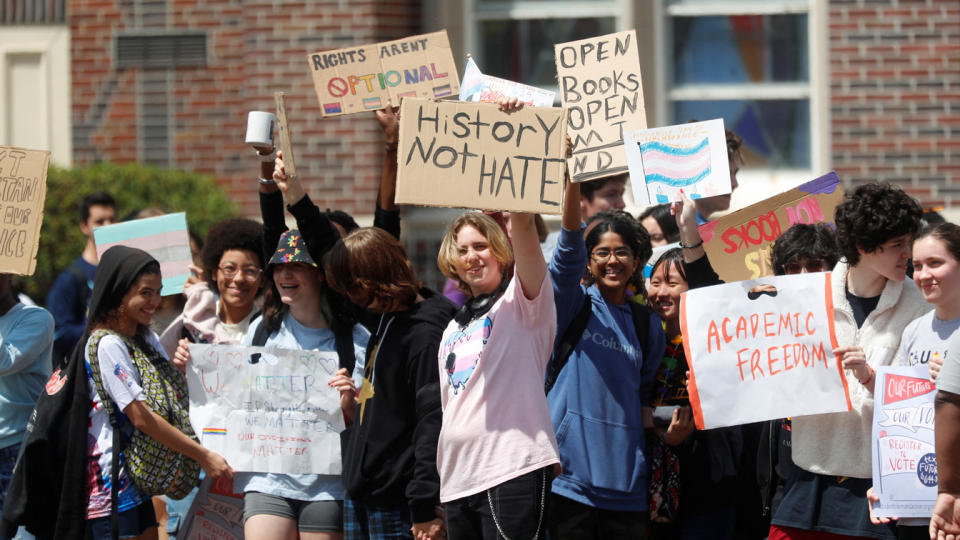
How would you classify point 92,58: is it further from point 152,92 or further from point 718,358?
point 718,358

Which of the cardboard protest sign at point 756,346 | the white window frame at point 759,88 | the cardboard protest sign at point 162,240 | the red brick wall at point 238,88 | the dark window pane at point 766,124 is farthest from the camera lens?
the dark window pane at point 766,124

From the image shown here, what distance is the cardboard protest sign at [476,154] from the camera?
3.82 metres

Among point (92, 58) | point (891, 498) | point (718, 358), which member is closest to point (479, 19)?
point (92, 58)

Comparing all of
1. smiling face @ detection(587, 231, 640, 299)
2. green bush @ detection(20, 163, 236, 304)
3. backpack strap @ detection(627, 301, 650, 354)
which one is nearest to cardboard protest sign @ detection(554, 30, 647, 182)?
smiling face @ detection(587, 231, 640, 299)

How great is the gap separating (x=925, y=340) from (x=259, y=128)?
2.70 metres

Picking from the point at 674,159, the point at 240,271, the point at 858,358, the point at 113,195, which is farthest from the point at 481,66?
the point at 858,358

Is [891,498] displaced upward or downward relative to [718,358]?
downward

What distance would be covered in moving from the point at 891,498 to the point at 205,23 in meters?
7.09

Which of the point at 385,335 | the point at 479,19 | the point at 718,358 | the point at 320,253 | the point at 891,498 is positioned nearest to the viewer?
the point at 891,498

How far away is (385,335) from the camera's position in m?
4.41

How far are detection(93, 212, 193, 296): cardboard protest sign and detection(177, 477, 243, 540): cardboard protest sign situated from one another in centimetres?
106

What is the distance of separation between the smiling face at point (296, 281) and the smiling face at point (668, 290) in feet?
4.60

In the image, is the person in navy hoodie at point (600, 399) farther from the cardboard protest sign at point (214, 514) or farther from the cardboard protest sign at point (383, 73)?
the cardboard protest sign at point (214, 514)

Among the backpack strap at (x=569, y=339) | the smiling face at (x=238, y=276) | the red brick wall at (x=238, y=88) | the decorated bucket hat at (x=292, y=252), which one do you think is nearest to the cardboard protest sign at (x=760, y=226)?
the backpack strap at (x=569, y=339)
